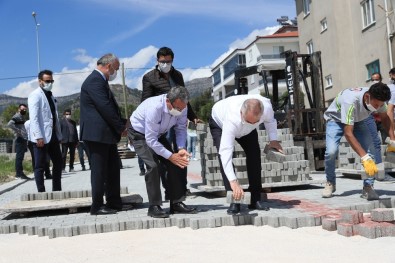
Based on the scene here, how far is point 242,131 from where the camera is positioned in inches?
204

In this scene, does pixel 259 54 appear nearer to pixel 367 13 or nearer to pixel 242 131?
pixel 367 13

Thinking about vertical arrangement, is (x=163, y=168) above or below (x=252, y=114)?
below

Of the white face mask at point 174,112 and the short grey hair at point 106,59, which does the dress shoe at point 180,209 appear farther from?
the short grey hair at point 106,59

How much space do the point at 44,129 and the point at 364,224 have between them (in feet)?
15.1

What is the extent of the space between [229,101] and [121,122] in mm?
1309

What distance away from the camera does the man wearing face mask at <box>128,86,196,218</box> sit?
499 cm

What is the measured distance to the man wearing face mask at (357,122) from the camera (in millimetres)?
5348

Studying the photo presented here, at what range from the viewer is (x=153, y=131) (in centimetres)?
506

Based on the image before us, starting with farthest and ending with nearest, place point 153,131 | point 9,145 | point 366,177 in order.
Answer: point 9,145
point 366,177
point 153,131

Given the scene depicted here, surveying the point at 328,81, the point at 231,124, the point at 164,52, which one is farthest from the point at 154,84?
the point at 328,81

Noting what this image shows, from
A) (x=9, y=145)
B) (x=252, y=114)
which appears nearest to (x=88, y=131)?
(x=252, y=114)

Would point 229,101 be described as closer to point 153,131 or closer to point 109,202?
point 153,131

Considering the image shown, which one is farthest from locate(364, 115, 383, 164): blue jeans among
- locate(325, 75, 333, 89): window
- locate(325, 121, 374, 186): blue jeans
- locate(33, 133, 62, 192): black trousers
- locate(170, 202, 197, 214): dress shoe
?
locate(325, 75, 333, 89): window

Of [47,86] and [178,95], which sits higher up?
[47,86]
